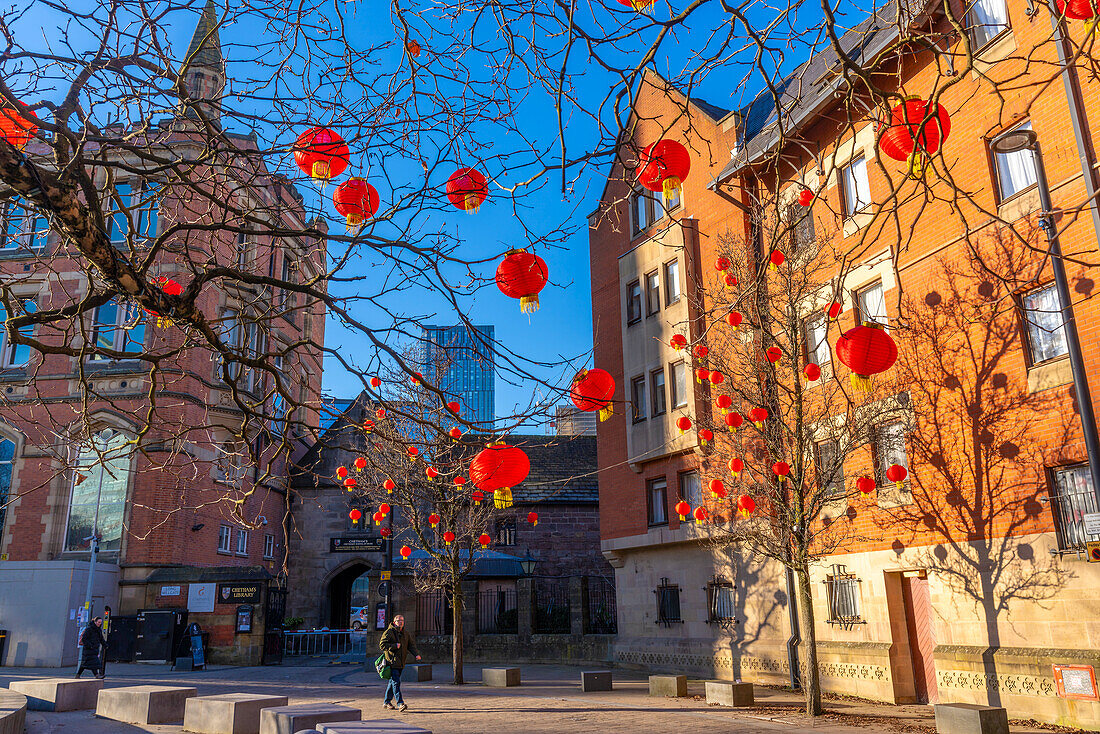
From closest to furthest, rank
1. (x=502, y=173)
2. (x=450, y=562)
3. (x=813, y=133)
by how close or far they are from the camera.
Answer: (x=502, y=173), (x=813, y=133), (x=450, y=562)

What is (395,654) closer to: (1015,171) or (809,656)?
(809,656)

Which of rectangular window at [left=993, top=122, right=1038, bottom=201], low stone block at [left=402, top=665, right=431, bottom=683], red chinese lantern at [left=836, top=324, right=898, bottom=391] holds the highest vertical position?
rectangular window at [left=993, top=122, right=1038, bottom=201]

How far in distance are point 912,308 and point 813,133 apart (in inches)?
215

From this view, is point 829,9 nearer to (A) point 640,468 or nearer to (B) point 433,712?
→ (B) point 433,712

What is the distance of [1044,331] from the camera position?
13.3 meters

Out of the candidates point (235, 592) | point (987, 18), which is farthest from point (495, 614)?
point (987, 18)

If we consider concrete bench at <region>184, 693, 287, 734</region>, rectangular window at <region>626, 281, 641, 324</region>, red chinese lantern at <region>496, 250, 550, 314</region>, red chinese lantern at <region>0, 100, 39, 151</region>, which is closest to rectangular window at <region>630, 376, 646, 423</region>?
rectangular window at <region>626, 281, 641, 324</region>

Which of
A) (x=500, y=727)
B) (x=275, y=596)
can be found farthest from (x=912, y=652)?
(x=275, y=596)

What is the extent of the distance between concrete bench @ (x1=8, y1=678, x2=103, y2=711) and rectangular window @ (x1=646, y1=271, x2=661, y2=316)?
57.6 feet

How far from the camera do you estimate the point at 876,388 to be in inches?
658

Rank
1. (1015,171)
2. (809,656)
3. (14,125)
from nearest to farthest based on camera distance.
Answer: (14,125) < (1015,171) < (809,656)

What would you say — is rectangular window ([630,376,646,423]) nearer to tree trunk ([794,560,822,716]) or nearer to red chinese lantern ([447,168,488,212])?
tree trunk ([794,560,822,716])

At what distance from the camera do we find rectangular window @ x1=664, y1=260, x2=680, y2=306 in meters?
23.9

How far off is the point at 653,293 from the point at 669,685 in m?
12.3
